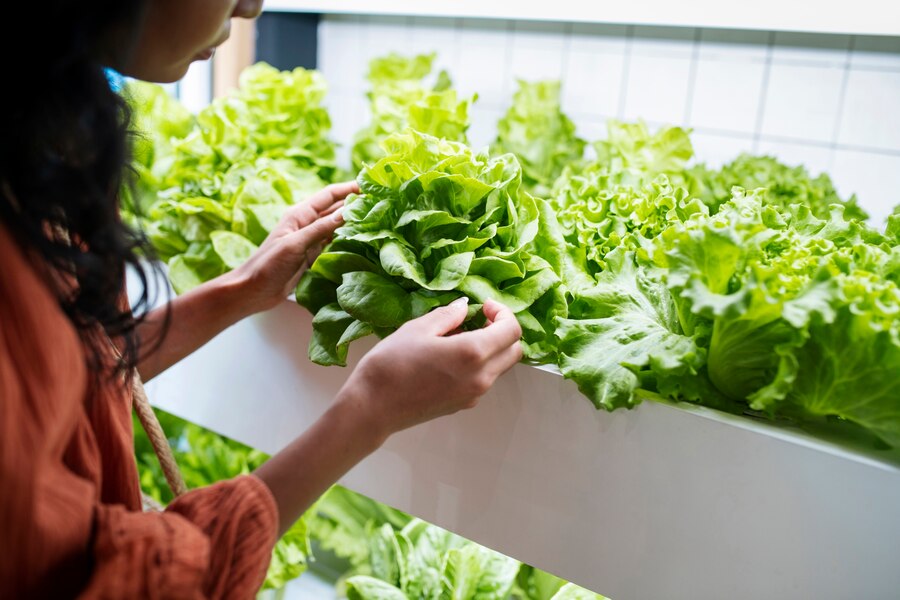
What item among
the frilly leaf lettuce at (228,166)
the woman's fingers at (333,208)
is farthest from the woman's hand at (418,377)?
the frilly leaf lettuce at (228,166)

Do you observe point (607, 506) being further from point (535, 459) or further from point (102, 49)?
point (102, 49)

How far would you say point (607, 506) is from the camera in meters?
0.87

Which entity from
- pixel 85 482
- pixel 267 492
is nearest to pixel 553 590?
pixel 267 492

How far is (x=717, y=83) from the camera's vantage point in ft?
4.85

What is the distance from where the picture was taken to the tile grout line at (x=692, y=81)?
4.84 feet

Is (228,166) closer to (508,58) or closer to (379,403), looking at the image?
(508,58)

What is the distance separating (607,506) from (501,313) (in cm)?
27

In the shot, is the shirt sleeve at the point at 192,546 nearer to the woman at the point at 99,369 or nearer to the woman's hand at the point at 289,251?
the woman at the point at 99,369

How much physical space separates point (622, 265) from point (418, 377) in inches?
12.3

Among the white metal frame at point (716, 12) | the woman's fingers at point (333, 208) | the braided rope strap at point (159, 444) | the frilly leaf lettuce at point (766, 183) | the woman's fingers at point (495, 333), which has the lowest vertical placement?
the braided rope strap at point (159, 444)

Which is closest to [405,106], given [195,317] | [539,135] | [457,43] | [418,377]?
[539,135]

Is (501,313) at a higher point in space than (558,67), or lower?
lower

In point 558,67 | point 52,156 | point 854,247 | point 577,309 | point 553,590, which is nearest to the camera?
point 52,156

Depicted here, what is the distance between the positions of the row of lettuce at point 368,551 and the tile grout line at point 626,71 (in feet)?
3.06
